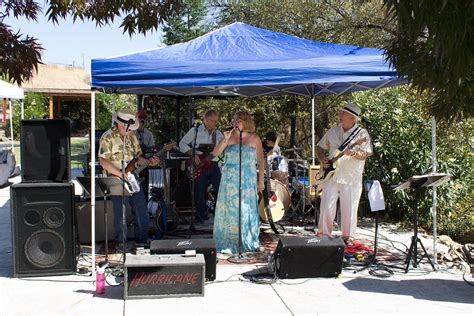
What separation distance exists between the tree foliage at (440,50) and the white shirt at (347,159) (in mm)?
1610

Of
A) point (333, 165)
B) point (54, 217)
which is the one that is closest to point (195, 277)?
point (54, 217)

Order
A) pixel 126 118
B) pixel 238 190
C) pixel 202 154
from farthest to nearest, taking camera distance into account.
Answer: pixel 202 154 < pixel 238 190 < pixel 126 118

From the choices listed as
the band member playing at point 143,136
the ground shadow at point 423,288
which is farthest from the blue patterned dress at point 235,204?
the band member playing at point 143,136

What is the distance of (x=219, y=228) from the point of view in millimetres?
6895

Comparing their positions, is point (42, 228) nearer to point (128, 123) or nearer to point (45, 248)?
point (45, 248)

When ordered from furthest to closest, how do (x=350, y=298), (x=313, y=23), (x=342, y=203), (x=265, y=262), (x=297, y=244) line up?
(x=313, y=23)
(x=342, y=203)
(x=265, y=262)
(x=297, y=244)
(x=350, y=298)

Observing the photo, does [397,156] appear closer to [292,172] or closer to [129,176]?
[292,172]

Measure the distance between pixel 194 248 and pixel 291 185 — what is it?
13.7 feet

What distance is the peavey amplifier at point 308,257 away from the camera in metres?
5.77

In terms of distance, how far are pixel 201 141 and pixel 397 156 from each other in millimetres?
3194

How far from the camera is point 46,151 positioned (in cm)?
592

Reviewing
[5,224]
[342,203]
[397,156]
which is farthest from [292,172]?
[5,224]

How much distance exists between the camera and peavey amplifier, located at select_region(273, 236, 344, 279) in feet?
18.9

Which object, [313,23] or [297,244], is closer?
[297,244]
